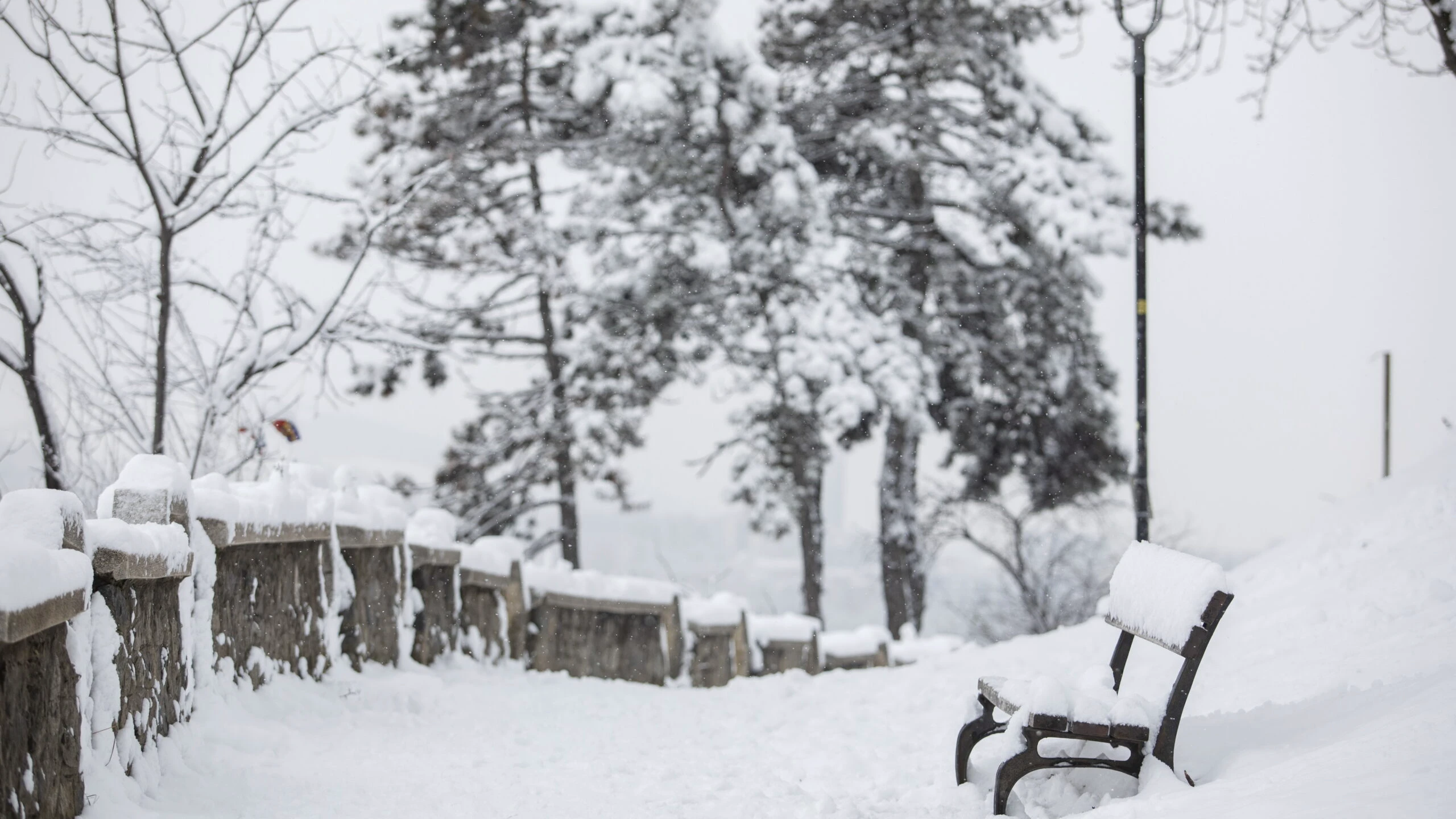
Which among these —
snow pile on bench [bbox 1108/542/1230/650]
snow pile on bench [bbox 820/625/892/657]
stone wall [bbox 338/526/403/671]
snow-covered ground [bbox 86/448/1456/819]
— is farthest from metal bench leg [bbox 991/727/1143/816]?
snow pile on bench [bbox 820/625/892/657]

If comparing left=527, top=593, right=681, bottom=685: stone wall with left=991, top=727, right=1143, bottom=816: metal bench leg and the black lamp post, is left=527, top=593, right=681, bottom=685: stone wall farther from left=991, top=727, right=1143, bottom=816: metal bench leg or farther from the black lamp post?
left=991, top=727, right=1143, bottom=816: metal bench leg

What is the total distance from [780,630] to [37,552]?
28.4ft

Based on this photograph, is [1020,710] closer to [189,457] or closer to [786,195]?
[189,457]

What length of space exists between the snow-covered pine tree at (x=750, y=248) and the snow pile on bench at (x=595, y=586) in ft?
19.6

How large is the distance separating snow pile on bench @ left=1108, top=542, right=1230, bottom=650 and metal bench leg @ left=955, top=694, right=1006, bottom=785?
606mm

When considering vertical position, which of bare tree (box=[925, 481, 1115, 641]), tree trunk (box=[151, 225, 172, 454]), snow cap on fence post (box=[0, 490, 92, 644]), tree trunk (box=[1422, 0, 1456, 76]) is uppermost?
tree trunk (box=[1422, 0, 1456, 76])

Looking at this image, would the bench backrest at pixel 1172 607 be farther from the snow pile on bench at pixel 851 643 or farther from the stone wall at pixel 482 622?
the snow pile on bench at pixel 851 643

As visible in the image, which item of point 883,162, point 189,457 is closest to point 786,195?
point 883,162

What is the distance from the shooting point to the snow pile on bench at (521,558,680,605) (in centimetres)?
891

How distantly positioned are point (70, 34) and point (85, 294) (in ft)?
5.94

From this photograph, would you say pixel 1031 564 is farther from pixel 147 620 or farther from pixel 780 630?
pixel 147 620

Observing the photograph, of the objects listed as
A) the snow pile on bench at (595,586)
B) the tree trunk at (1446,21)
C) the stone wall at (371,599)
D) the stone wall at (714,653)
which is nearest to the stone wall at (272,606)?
the stone wall at (371,599)

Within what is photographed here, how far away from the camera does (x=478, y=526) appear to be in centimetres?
1772

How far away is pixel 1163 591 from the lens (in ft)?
12.8
